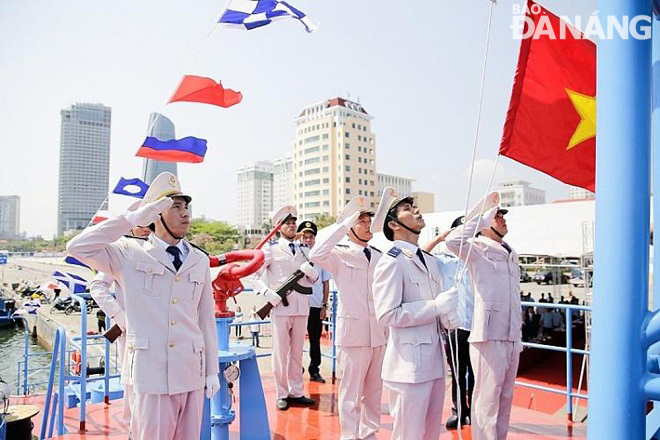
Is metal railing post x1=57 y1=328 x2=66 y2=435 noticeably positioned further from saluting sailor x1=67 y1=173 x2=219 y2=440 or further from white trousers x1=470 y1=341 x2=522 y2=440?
white trousers x1=470 y1=341 x2=522 y2=440

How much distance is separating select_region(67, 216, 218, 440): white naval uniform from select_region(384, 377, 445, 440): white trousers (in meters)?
1.25

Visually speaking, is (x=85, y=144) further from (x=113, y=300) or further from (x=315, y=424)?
(x=315, y=424)

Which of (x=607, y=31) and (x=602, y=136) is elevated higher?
(x=607, y=31)

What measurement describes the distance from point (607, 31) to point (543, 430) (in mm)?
4456

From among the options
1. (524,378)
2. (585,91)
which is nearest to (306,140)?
(524,378)

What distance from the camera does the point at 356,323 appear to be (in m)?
4.12

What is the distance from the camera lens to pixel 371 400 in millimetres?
4172

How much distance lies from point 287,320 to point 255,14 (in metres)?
3.36

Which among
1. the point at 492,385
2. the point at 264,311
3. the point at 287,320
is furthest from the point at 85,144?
the point at 492,385

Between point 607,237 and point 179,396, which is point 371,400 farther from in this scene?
point 607,237

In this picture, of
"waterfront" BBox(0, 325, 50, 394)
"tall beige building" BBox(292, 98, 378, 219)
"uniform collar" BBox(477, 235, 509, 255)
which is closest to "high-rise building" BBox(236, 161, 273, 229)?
"tall beige building" BBox(292, 98, 378, 219)

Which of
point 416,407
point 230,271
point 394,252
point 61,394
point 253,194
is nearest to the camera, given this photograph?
point 416,407

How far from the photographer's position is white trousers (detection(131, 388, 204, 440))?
2.62 meters

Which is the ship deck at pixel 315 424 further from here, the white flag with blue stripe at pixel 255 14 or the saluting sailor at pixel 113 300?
the white flag with blue stripe at pixel 255 14
